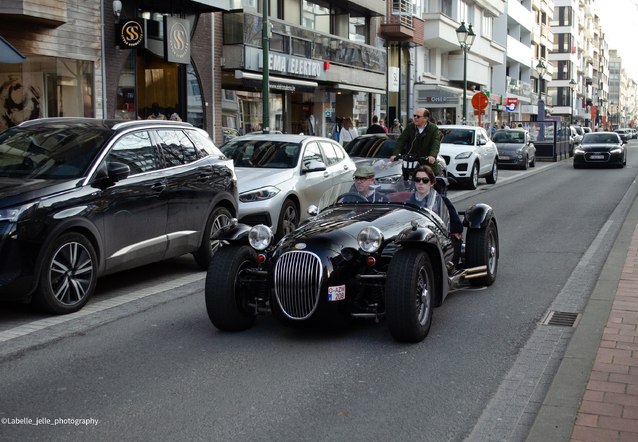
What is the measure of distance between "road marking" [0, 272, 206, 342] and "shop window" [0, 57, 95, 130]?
910cm

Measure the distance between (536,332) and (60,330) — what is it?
3863 mm

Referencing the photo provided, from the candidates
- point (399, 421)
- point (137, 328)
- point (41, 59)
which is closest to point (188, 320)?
point (137, 328)

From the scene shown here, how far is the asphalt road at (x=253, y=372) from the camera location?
13.5ft

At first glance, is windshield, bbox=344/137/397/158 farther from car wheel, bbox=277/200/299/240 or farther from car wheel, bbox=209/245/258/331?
car wheel, bbox=209/245/258/331

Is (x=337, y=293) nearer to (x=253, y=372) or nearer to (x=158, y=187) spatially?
(x=253, y=372)

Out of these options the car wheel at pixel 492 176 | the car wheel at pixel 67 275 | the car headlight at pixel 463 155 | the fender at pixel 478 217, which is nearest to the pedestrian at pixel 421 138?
the fender at pixel 478 217

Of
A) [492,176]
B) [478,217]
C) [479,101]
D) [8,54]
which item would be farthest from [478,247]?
[479,101]

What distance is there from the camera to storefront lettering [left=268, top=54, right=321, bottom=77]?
2419 centimetres

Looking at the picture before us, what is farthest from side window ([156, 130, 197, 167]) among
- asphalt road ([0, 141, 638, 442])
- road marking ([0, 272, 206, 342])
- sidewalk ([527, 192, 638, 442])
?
sidewalk ([527, 192, 638, 442])

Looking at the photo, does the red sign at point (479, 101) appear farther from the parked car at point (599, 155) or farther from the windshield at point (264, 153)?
the windshield at point (264, 153)

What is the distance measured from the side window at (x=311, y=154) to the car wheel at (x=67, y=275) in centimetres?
520

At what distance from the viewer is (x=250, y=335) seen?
5934 mm

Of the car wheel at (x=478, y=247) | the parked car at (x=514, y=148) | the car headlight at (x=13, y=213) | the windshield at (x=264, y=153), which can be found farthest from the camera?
the parked car at (x=514, y=148)

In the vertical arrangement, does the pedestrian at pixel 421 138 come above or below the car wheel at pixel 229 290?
above
